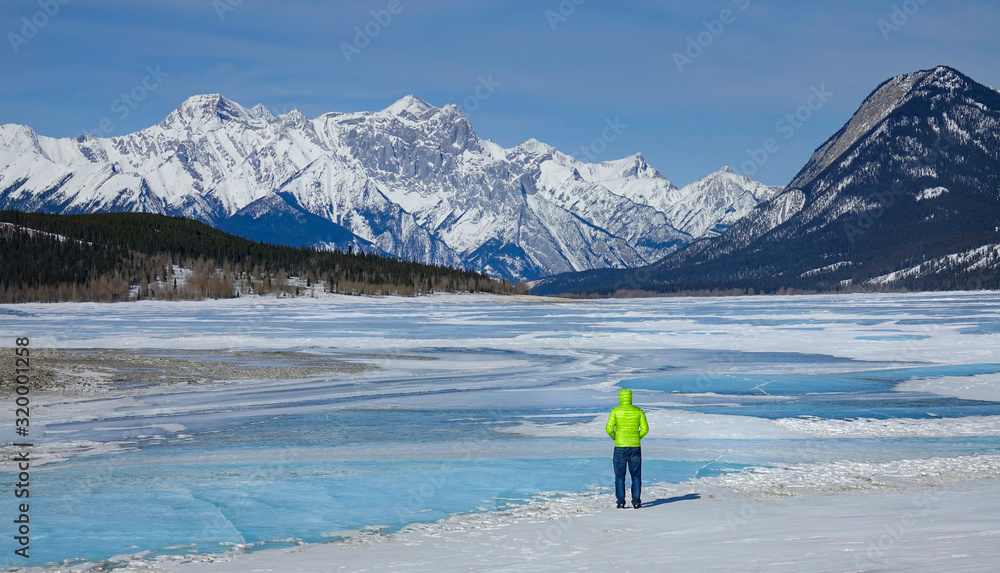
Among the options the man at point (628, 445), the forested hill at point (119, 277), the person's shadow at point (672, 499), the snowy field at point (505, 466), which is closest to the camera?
the snowy field at point (505, 466)

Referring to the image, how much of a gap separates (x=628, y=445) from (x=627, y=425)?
337mm

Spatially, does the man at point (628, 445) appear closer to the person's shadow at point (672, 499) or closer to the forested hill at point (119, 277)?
the person's shadow at point (672, 499)

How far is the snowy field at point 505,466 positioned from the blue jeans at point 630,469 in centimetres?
40

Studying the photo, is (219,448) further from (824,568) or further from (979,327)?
(979,327)

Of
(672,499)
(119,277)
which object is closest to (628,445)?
(672,499)

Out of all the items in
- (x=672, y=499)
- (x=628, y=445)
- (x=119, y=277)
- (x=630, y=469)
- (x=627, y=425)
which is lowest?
(x=672, y=499)

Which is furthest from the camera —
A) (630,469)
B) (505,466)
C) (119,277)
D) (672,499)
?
(119,277)

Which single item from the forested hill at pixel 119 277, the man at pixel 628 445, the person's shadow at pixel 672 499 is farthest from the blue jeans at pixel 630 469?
the forested hill at pixel 119 277

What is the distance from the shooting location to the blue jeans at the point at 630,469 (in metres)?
15.1

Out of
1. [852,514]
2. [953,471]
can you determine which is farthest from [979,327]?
[852,514]

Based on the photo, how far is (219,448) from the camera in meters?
20.4

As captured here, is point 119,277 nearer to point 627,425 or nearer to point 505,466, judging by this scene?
point 505,466

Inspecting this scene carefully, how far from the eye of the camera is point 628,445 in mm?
15117

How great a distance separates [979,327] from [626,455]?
56719 millimetres
